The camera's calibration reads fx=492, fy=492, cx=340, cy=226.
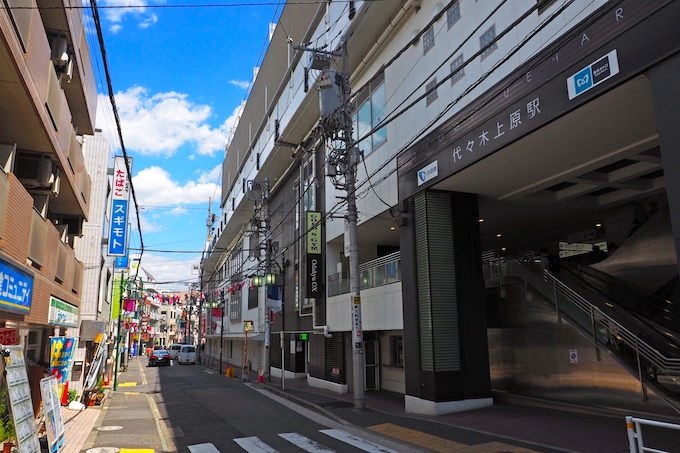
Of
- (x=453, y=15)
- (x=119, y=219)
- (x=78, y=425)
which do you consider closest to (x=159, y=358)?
(x=119, y=219)

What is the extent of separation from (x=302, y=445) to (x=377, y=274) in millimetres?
8667

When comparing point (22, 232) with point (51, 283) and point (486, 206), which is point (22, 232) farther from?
point (486, 206)

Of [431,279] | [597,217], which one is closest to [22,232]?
[431,279]

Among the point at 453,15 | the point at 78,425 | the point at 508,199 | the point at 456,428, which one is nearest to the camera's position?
the point at 456,428

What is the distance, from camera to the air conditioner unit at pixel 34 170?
11703 millimetres

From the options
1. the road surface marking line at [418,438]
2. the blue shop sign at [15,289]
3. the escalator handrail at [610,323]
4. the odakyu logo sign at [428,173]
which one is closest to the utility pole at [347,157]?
the odakyu logo sign at [428,173]

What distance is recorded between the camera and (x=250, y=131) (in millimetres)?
43781

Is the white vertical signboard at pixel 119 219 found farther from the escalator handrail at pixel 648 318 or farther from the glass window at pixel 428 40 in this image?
the escalator handrail at pixel 648 318

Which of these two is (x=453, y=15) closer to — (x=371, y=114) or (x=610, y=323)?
(x=371, y=114)

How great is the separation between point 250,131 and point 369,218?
27149 mm

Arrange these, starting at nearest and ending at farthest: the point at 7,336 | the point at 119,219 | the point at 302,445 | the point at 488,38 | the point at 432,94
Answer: the point at 7,336 → the point at 302,445 → the point at 488,38 → the point at 432,94 → the point at 119,219

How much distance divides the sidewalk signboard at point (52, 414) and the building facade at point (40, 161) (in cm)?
140

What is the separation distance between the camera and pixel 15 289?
861 centimetres

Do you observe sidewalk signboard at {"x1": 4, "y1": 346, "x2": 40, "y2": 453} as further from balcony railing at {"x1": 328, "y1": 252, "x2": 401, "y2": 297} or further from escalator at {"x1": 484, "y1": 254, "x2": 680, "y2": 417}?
escalator at {"x1": 484, "y1": 254, "x2": 680, "y2": 417}
